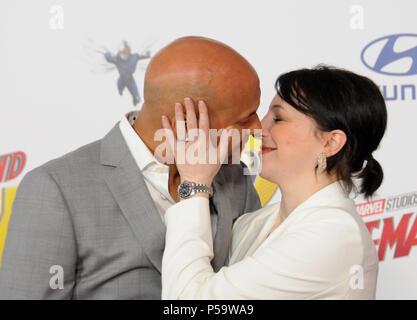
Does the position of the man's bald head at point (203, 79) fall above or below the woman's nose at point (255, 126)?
above

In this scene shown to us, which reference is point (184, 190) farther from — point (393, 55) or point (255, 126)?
point (393, 55)

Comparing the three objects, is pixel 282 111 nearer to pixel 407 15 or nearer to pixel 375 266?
pixel 375 266

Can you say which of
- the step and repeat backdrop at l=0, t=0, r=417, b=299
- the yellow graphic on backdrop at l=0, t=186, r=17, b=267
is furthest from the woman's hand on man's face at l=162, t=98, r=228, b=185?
the yellow graphic on backdrop at l=0, t=186, r=17, b=267

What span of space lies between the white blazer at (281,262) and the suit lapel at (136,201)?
0.04m

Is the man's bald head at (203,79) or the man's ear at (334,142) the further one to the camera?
the man's ear at (334,142)

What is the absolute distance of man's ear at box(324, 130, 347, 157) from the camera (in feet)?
5.18

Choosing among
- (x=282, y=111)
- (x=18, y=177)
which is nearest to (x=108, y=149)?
(x=282, y=111)

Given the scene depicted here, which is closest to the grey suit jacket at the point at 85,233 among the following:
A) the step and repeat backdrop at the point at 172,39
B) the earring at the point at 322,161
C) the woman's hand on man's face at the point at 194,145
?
the woman's hand on man's face at the point at 194,145

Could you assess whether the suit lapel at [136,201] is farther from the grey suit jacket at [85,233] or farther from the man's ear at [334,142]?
the man's ear at [334,142]

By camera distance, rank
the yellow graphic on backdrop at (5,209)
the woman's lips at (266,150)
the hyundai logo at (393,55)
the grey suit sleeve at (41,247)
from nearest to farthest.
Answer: the grey suit sleeve at (41,247), the woman's lips at (266,150), the yellow graphic on backdrop at (5,209), the hyundai logo at (393,55)

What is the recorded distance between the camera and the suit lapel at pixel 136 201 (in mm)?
1473

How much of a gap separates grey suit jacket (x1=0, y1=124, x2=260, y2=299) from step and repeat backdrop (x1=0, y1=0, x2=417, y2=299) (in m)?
1.41

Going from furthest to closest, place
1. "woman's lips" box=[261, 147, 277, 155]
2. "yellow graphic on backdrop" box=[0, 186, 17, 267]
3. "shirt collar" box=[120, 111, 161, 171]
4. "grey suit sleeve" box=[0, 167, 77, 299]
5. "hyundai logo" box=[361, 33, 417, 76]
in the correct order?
"hyundai logo" box=[361, 33, 417, 76] → "yellow graphic on backdrop" box=[0, 186, 17, 267] → "woman's lips" box=[261, 147, 277, 155] → "shirt collar" box=[120, 111, 161, 171] → "grey suit sleeve" box=[0, 167, 77, 299]

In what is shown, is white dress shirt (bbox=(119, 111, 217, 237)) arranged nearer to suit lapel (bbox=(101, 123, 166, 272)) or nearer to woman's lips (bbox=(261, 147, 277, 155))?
suit lapel (bbox=(101, 123, 166, 272))
